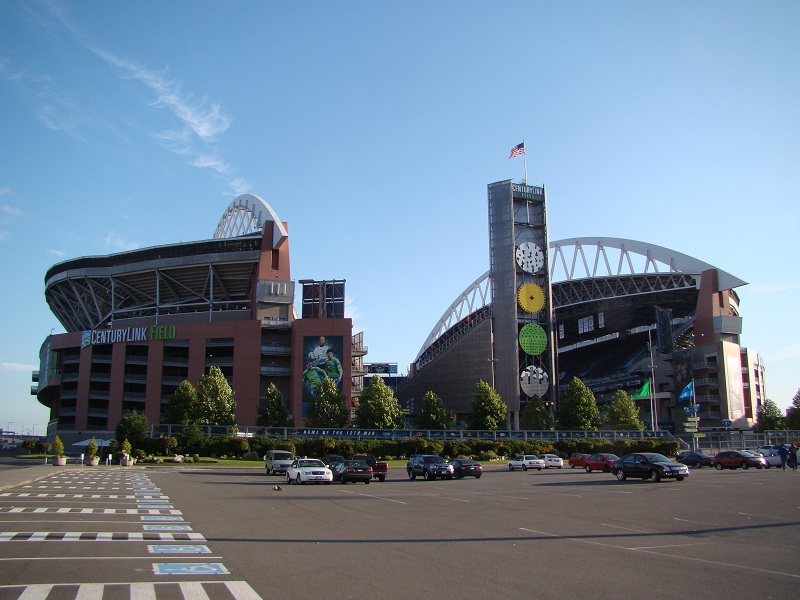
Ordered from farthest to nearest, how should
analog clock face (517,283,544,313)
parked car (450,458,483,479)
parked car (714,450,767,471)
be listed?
analog clock face (517,283,544,313), parked car (714,450,767,471), parked car (450,458,483,479)

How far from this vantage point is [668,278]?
4213 inches

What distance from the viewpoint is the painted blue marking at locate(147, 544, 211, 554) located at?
13.1 metres

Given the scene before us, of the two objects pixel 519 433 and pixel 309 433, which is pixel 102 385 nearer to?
pixel 309 433

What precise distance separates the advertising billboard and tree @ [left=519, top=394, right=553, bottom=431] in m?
25.1

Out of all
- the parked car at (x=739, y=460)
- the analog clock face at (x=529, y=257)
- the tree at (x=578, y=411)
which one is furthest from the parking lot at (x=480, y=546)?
the analog clock face at (x=529, y=257)

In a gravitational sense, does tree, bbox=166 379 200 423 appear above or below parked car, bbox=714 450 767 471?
above

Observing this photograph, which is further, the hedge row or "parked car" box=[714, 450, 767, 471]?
the hedge row

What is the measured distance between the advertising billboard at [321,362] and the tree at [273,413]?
8.75 meters

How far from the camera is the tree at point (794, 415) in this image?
98.1m

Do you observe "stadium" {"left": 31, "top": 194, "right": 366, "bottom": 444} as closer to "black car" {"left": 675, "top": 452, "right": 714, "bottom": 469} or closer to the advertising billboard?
the advertising billboard

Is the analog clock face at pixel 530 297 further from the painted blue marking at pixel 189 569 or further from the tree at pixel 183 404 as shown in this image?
the painted blue marking at pixel 189 569

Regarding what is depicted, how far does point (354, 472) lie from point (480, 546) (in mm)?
24668

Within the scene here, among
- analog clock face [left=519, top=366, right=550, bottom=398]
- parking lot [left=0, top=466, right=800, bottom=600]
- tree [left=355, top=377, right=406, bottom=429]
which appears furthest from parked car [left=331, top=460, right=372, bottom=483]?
analog clock face [left=519, top=366, right=550, bottom=398]

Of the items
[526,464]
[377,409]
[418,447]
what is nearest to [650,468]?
[526,464]
